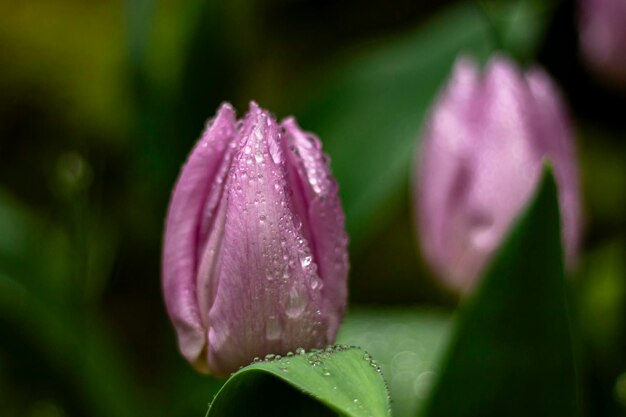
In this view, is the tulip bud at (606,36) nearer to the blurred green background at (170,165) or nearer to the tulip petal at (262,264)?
the blurred green background at (170,165)

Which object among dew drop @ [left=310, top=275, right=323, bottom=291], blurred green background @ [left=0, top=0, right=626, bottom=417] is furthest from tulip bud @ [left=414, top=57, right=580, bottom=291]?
dew drop @ [left=310, top=275, right=323, bottom=291]

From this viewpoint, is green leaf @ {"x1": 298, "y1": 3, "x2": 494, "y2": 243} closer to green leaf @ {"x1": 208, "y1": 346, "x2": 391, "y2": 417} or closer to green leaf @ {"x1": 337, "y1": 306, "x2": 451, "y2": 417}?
green leaf @ {"x1": 337, "y1": 306, "x2": 451, "y2": 417}

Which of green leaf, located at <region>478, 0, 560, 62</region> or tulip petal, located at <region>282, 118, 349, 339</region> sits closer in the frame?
tulip petal, located at <region>282, 118, 349, 339</region>

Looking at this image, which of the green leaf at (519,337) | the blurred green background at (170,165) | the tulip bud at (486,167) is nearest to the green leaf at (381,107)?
the blurred green background at (170,165)

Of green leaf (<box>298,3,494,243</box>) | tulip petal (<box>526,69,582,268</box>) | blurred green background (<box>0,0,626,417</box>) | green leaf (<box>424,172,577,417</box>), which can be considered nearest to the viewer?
green leaf (<box>424,172,577,417</box>)

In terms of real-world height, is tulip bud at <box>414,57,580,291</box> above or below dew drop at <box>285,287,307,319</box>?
above

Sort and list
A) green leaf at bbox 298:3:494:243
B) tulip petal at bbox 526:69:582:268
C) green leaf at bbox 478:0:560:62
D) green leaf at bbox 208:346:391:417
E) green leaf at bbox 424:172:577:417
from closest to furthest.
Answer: green leaf at bbox 208:346:391:417 < green leaf at bbox 424:172:577:417 < tulip petal at bbox 526:69:582:268 < green leaf at bbox 298:3:494:243 < green leaf at bbox 478:0:560:62

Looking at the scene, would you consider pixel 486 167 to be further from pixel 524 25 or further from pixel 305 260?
pixel 524 25
